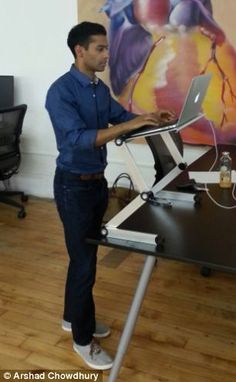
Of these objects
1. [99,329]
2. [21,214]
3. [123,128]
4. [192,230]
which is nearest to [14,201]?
[21,214]

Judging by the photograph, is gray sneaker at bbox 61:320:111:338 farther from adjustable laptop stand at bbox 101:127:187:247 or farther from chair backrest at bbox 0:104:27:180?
chair backrest at bbox 0:104:27:180

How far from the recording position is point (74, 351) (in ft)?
6.93

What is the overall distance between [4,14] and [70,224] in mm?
2701

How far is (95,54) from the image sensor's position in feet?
5.90

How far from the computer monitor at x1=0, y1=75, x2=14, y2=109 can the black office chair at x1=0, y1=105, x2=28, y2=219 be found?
0.39 meters

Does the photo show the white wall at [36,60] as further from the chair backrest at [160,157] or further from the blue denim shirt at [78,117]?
the blue denim shirt at [78,117]

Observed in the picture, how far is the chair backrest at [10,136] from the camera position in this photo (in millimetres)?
3527

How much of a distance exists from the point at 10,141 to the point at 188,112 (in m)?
2.11

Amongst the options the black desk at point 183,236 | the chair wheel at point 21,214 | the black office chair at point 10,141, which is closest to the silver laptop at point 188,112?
the black desk at point 183,236

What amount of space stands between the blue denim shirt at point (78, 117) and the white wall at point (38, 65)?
1707 millimetres

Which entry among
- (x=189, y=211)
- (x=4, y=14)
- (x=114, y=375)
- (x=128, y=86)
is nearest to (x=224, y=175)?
(x=189, y=211)

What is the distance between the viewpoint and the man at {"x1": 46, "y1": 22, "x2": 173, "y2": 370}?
1720 mm

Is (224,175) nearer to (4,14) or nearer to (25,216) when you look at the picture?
(25,216)

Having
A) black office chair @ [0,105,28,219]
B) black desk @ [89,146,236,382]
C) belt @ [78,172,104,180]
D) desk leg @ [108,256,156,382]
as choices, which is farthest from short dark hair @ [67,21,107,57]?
black office chair @ [0,105,28,219]
